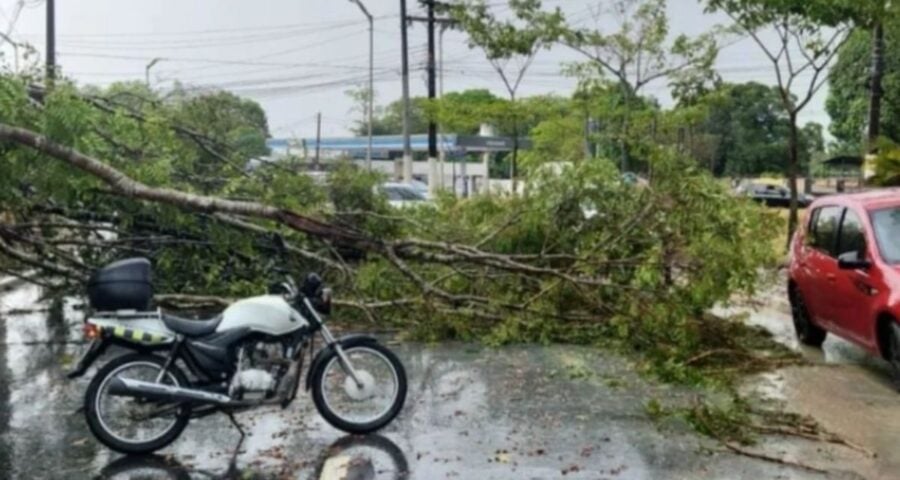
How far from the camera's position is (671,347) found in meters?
9.32

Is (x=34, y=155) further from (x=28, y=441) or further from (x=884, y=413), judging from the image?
(x=884, y=413)

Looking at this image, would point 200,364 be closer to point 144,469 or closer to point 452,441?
point 144,469

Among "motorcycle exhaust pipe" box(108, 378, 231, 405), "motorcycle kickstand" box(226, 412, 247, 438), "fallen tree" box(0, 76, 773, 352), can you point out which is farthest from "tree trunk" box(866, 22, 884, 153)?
"motorcycle exhaust pipe" box(108, 378, 231, 405)

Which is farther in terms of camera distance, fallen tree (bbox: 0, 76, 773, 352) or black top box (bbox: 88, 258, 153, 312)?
fallen tree (bbox: 0, 76, 773, 352)

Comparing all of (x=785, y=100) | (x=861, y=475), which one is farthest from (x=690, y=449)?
(x=785, y=100)

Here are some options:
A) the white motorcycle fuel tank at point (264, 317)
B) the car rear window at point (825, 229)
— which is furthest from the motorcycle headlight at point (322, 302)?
the car rear window at point (825, 229)

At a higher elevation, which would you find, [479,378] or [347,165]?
[347,165]

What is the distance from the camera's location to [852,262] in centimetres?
859

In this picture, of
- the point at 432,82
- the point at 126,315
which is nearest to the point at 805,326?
the point at 126,315

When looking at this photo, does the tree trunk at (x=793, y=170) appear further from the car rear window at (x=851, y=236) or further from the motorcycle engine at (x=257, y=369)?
the motorcycle engine at (x=257, y=369)

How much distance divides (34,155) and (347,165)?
5.16 metres

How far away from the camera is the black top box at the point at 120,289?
6309mm

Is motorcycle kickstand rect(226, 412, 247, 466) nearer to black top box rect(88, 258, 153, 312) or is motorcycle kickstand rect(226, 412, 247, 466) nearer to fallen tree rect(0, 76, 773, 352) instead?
black top box rect(88, 258, 153, 312)

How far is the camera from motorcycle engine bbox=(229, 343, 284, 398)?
6.45 metres
